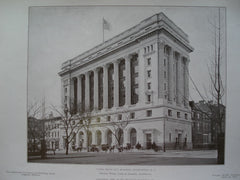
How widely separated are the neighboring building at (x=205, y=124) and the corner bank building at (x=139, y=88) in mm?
105

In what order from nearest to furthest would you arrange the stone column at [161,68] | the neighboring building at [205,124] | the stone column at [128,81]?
the neighboring building at [205,124] → the stone column at [161,68] → the stone column at [128,81]

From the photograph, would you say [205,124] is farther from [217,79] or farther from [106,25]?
[106,25]

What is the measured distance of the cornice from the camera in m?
4.92

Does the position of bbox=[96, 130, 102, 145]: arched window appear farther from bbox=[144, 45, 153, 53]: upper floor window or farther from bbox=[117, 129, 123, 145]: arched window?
bbox=[144, 45, 153, 53]: upper floor window

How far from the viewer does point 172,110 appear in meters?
4.90

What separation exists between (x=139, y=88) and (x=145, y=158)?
3.86 feet

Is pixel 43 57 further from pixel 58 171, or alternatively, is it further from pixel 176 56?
pixel 176 56

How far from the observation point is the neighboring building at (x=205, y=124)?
4785 millimetres

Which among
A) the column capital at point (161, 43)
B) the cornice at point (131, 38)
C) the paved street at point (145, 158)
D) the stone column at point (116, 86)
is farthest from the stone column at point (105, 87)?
the column capital at point (161, 43)

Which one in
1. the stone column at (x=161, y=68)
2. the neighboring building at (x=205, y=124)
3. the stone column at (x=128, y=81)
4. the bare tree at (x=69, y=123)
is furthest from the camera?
the bare tree at (x=69, y=123)

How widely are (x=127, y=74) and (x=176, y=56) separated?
888 millimetres

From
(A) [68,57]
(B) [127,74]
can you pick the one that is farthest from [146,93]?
(A) [68,57]

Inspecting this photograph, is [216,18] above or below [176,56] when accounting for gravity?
above

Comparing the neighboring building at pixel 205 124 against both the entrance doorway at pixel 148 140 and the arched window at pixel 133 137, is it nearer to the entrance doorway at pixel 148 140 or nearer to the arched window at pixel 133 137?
the entrance doorway at pixel 148 140
